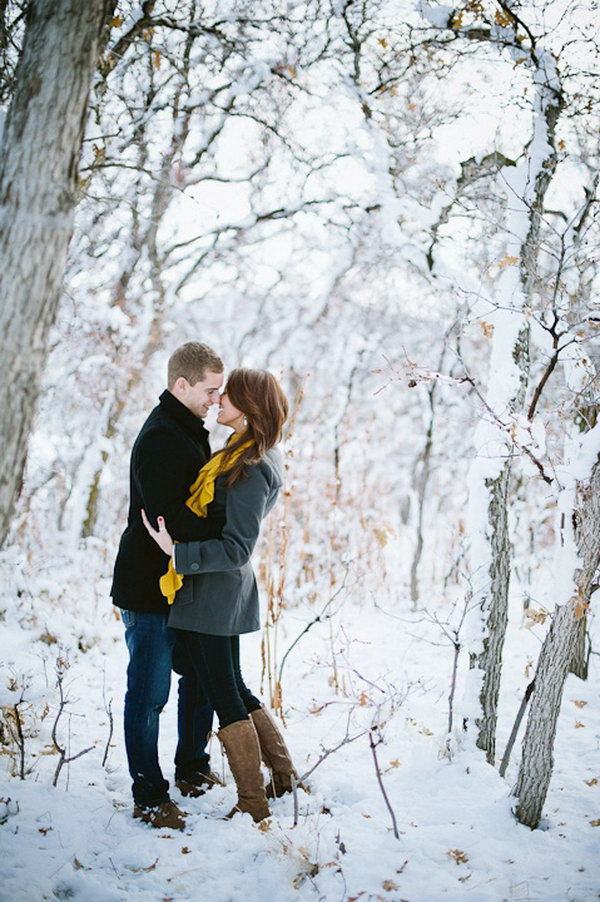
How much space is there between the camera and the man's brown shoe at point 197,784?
8.38 feet

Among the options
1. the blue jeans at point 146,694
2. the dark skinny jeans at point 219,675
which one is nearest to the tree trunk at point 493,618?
the dark skinny jeans at point 219,675

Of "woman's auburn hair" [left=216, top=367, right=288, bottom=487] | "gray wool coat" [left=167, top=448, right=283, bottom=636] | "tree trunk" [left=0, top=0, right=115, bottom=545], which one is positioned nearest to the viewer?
"tree trunk" [left=0, top=0, right=115, bottom=545]

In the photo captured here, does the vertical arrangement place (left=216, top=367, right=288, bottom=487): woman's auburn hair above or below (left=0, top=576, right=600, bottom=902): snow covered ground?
above

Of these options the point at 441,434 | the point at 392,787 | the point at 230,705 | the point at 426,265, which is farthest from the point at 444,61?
the point at 441,434

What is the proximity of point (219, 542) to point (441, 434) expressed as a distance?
470 inches

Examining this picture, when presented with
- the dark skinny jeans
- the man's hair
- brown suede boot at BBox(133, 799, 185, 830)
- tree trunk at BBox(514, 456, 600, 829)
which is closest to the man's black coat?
the man's hair

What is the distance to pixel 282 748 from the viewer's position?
2.58 meters

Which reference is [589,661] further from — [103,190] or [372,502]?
[103,190]

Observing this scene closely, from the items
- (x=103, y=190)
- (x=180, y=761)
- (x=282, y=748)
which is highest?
(x=103, y=190)

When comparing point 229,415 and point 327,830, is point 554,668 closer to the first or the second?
point 327,830

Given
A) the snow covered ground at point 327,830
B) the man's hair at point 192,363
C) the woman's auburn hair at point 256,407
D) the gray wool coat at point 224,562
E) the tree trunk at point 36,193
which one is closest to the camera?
the tree trunk at point 36,193

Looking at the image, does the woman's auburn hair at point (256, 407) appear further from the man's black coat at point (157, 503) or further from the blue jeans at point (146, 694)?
the blue jeans at point (146, 694)

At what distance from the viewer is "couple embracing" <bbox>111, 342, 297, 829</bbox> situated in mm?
2281

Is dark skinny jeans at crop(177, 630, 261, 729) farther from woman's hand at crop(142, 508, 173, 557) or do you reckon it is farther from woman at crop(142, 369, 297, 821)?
woman's hand at crop(142, 508, 173, 557)
